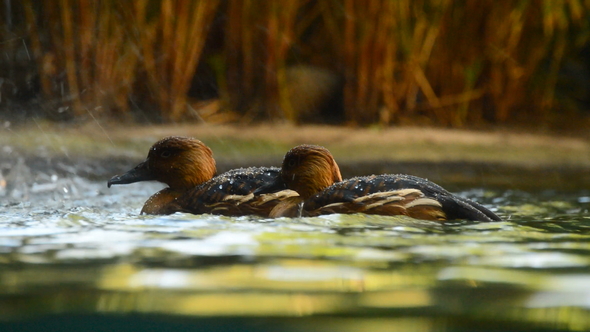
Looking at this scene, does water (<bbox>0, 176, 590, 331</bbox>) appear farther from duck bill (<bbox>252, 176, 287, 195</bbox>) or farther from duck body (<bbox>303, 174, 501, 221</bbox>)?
duck bill (<bbox>252, 176, 287, 195</bbox>)

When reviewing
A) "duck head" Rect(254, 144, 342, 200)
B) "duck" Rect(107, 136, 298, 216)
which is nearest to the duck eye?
"duck head" Rect(254, 144, 342, 200)

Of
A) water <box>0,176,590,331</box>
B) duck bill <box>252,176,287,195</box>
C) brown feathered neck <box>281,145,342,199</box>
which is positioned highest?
brown feathered neck <box>281,145,342,199</box>

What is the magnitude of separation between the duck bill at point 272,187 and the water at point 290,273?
254 mm

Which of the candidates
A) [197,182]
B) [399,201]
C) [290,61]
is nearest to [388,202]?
[399,201]

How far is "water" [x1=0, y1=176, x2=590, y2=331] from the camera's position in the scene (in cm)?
219

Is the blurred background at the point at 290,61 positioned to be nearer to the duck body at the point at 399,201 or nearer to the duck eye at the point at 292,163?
the duck eye at the point at 292,163

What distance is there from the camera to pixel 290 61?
9203 millimetres

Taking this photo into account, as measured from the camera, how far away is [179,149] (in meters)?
5.11

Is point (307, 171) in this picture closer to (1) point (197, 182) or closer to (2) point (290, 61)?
(1) point (197, 182)

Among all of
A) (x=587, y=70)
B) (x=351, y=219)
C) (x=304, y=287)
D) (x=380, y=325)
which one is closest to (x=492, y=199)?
(x=351, y=219)

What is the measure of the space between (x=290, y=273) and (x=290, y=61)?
6.56 metres

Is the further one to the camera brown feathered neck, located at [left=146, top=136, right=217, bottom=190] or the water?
brown feathered neck, located at [left=146, top=136, right=217, bottom=190]

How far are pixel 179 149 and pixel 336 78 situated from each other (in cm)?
416

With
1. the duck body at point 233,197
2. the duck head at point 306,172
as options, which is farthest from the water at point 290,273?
the duck head at point 306,172
